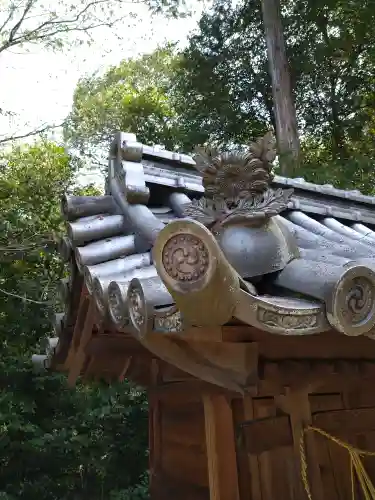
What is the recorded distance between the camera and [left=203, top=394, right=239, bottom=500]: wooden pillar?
9.23ft

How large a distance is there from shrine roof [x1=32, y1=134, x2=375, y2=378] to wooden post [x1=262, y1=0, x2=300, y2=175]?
7754 mm

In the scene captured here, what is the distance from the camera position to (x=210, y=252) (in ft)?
4.40

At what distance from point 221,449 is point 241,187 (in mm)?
1526

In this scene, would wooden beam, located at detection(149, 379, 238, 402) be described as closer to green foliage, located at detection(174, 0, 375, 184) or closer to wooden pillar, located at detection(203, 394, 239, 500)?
wooden pillar, located at detection(203, 394, 239, 500)

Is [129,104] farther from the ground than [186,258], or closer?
farther from the ground

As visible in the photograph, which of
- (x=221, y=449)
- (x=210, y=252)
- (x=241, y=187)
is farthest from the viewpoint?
(x=221, y=449)

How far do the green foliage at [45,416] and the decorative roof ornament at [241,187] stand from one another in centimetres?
561

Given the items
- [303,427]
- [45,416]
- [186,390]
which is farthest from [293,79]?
[303,427]

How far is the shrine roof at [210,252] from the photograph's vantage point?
141 centimetres

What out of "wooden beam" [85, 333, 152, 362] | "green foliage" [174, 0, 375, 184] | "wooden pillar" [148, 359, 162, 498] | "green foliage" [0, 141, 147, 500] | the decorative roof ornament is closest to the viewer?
the decorative roof ornament

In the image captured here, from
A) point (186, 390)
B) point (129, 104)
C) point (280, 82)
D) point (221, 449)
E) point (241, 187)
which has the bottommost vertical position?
point (221, 449)

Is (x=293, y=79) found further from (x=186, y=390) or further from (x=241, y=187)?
(x=241, y=187)


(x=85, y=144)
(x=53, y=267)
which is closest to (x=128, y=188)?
(x=53, y=267)

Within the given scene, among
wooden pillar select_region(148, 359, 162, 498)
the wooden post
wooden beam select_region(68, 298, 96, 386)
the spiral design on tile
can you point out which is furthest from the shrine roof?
the wooden post
